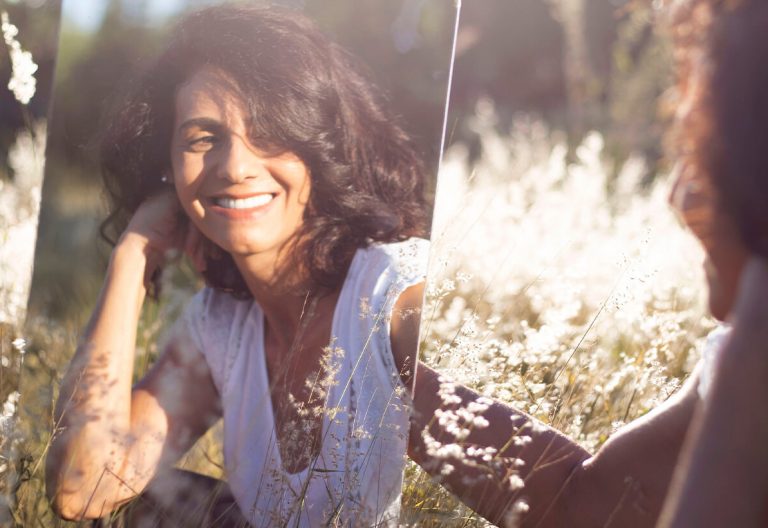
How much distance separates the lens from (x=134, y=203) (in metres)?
2.21

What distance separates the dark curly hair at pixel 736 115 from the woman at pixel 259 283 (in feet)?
2.57

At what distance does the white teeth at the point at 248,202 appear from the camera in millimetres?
2035

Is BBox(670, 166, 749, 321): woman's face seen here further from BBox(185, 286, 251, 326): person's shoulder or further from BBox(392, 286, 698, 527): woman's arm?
BBox(185, 286, 251, 326): person's shoulder

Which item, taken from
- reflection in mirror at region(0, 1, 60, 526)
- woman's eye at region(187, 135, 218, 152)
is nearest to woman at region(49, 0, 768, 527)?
woman's eye at region(187, 135, 218, 152)

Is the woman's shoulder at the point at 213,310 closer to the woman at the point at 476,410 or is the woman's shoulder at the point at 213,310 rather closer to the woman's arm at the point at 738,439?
the woman at the point at 476,410

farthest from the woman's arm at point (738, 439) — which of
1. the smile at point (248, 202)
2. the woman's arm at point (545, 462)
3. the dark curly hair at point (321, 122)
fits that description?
the smile at point (248, 202)

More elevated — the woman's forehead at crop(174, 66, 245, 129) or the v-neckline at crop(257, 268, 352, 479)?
the woman's forehead at crop(174, 66, 245, 129)

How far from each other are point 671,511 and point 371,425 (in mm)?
837

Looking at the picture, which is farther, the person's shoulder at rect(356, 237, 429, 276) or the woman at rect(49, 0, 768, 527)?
the person's shoulder at rect(356, 237, 429, 276)

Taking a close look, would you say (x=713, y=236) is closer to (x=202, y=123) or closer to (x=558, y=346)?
(x=558, y=346)

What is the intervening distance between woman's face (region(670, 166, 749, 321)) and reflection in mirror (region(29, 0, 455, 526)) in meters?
0.57

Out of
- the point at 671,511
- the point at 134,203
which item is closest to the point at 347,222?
the point at 134,203

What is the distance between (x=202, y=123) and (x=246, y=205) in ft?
0.67

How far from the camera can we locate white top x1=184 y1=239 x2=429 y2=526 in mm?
1845
